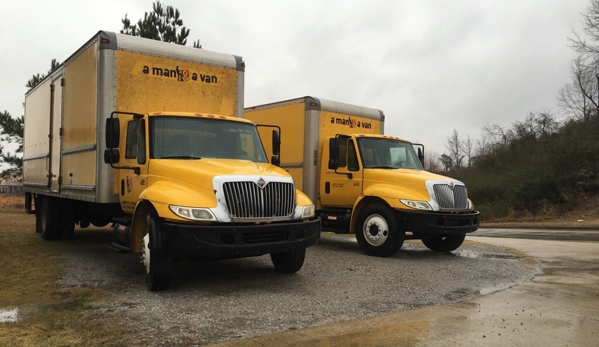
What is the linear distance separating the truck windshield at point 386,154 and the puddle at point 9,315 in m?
7.10

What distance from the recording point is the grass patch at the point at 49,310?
4.68m

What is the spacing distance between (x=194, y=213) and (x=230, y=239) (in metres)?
0.56

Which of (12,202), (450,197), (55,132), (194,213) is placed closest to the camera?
(194,213)

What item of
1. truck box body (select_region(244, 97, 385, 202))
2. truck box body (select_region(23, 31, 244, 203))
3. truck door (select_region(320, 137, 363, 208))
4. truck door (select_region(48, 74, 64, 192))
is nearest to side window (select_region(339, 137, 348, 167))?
truck door (select_region(320, 137, 363, 208))

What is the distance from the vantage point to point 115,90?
8.12 metres

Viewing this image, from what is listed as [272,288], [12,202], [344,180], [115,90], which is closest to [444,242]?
[344,180]

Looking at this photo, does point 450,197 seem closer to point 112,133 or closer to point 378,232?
point 378,232

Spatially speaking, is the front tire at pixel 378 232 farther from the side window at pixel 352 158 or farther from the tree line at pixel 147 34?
the tree line at pixel 147 34

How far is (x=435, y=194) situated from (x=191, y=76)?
4981 mm

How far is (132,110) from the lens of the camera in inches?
324

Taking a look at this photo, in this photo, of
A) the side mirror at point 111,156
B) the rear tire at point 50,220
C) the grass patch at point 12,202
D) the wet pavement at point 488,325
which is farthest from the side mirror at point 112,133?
the grass patch at point 12,202

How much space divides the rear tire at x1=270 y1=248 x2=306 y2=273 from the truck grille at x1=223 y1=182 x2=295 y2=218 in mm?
1041

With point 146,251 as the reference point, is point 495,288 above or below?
below

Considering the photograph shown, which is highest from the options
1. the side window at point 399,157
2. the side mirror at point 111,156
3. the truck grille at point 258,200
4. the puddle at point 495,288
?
the side window at point 399,157
